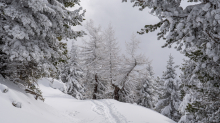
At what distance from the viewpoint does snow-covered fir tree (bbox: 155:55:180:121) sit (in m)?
19.5

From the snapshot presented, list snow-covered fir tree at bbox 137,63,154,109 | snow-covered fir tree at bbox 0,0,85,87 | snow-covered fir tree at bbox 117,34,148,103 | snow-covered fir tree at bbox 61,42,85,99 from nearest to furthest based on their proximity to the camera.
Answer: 1. snow-covered fir tree at bbox 0,0,85,87
2. snow-covered fir tree at bbox 117,34,148,103
3. snow-covered fir tree at bbox 137,63,154,109
4. snow-covered fir tree at bbox 61,42,85,99

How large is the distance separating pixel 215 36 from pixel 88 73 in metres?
17.4

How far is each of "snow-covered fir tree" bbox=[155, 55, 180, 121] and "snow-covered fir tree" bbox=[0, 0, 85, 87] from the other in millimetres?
16854

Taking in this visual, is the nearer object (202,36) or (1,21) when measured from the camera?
(202,36)

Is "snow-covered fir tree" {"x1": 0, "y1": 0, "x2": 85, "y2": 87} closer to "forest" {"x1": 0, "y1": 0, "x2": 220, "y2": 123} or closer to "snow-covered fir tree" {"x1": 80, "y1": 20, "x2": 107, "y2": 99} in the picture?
"forest" {"x1": 0, "y1": 0, "x2": 220, "y2": 123}

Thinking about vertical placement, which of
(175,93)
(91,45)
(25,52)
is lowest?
(175,93)

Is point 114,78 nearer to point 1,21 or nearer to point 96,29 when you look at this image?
point 96,29

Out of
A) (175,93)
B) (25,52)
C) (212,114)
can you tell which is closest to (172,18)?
(212,114)

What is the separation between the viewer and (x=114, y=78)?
16.7 m

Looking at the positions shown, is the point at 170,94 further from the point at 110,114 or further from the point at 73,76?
the point at 73,76

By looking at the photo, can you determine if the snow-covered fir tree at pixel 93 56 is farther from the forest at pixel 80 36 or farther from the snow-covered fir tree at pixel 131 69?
the forest at pixel 80 36

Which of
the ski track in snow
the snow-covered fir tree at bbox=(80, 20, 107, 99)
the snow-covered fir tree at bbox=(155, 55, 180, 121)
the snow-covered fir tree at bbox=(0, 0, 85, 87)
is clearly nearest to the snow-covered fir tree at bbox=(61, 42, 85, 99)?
the snow-covered fir tree at bbox=(80, 20, 107, 99)

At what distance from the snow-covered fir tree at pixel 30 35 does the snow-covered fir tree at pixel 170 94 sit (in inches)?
664

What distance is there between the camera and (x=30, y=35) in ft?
19.4
